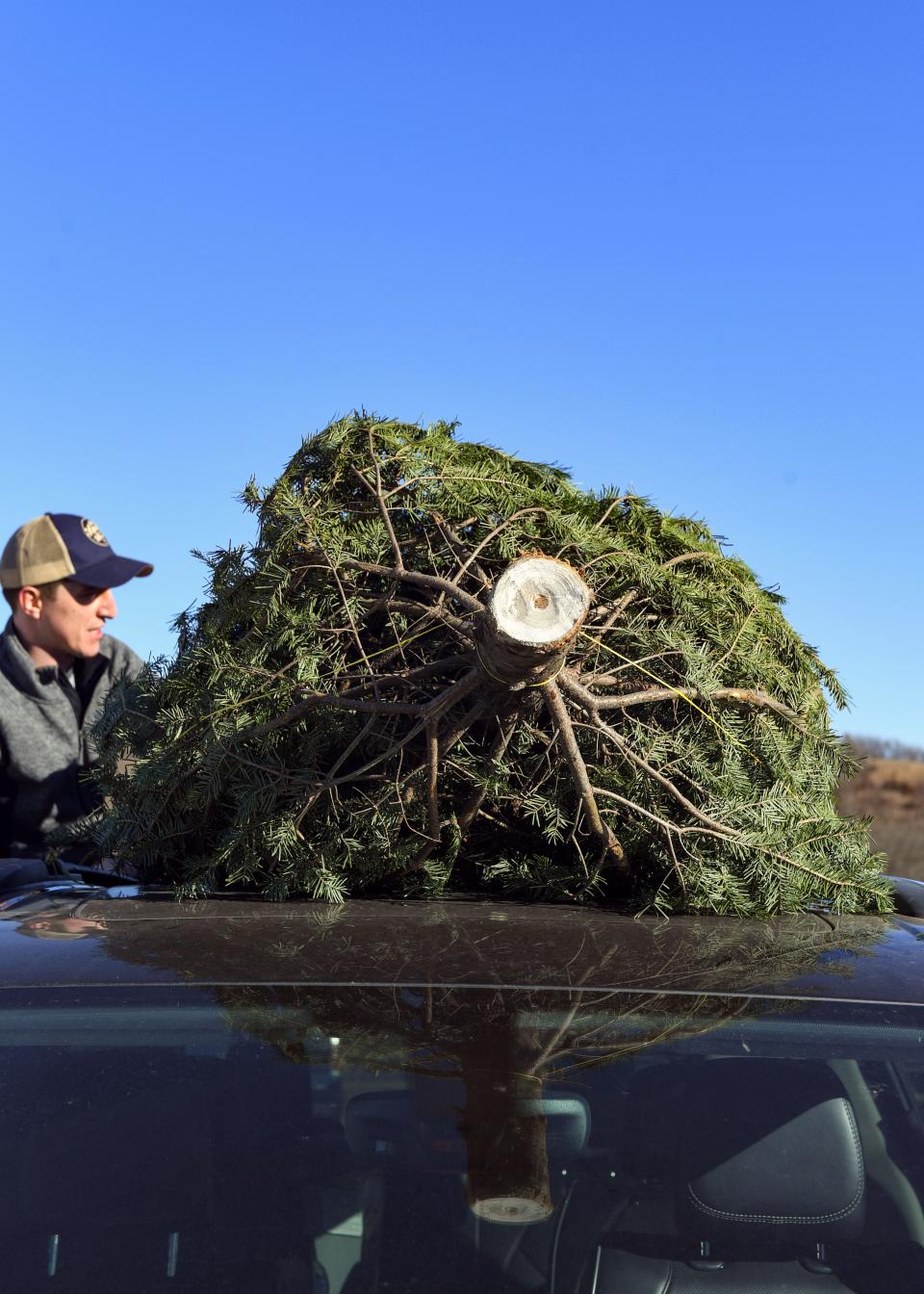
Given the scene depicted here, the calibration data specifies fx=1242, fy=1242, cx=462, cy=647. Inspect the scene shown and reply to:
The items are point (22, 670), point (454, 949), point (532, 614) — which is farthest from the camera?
point (22, 670)

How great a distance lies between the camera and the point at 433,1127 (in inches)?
64.9

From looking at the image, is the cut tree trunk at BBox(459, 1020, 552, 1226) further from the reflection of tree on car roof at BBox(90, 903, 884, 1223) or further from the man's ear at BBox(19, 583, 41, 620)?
the man's ear at BBox(19, 583, 41, 620)

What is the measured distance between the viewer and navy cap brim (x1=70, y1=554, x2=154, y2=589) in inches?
156

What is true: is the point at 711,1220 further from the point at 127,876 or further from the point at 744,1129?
the point at 127,876

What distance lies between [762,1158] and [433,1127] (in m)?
0.49

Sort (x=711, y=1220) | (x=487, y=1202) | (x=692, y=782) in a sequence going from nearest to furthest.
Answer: (x=487, y=1202) < (x=711, y=1220) < (x=692, y=782)

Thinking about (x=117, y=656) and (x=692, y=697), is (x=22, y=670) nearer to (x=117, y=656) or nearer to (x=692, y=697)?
(x=117, y=656)

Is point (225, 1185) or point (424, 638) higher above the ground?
point (424, 638)

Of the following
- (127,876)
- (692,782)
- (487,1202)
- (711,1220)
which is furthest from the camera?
(127,876)

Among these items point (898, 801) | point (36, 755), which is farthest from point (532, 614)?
point (898, 801)

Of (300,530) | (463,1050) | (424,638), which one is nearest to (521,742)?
(424,638)

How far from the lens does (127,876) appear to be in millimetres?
2926

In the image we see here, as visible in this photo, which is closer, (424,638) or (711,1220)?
(711,1220)

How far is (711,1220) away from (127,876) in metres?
1.68
